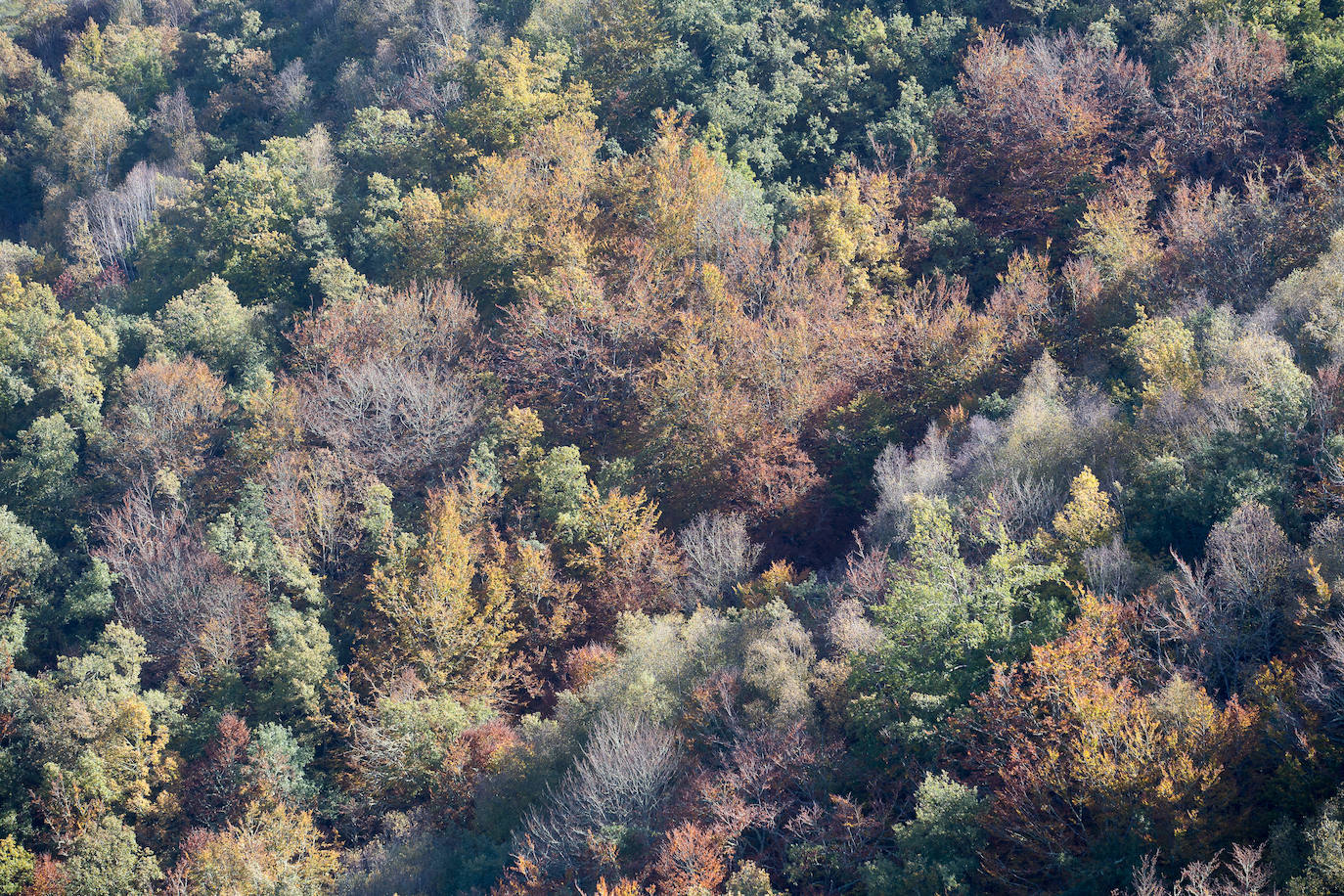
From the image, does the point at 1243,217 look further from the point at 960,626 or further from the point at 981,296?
the point at 960,626

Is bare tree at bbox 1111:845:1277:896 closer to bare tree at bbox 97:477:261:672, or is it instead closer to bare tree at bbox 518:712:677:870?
bare tree at bbox 518:712:677:870

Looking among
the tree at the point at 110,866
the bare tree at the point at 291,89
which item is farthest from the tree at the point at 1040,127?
the tree at the point at 110,866

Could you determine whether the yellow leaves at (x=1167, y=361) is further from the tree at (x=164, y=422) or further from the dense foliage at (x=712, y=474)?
the tree at (x=164, y=422)

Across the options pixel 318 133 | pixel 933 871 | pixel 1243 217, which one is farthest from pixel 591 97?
pixel 933 871

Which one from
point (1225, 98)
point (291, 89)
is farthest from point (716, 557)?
point (291, 89)

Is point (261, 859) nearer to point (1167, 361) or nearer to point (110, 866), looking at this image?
point (110, 866)

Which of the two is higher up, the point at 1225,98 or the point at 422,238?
the point at 422,238

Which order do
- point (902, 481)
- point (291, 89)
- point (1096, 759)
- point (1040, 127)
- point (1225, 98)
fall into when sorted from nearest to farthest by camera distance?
point (1096, 759)
point (902, 481)
point (1225, 98)
point (1040, 127)
point (291, 89)

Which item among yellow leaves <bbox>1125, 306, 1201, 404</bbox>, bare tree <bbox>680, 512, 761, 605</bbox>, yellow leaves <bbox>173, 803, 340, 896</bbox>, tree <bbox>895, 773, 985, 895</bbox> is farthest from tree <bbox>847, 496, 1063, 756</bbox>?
yellow leaves <bbox>173, 803, 340, 896</bbox>
